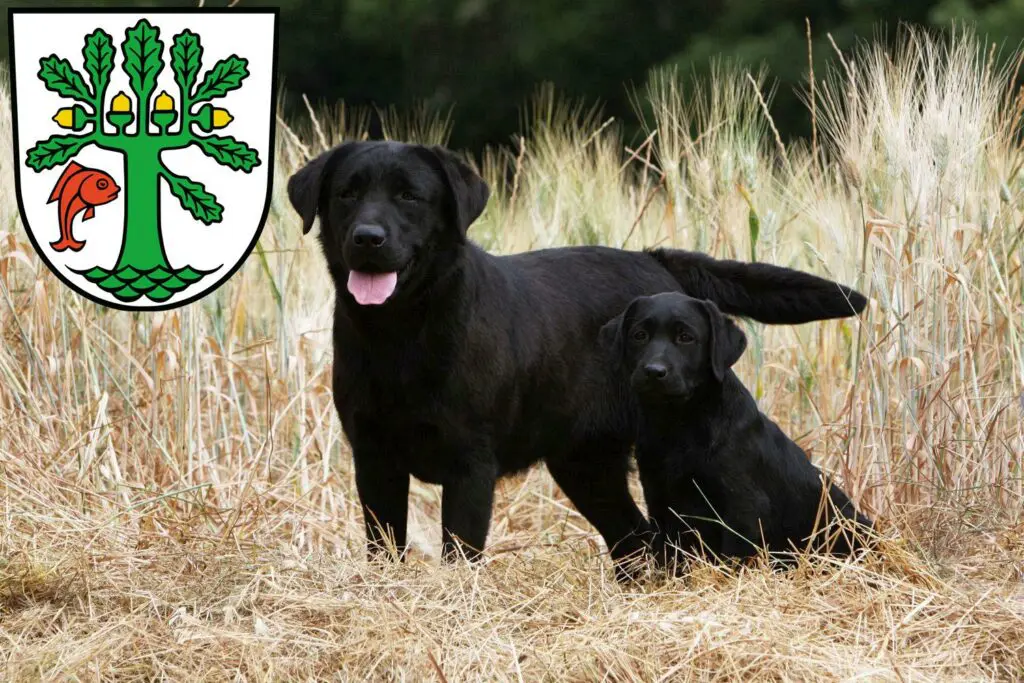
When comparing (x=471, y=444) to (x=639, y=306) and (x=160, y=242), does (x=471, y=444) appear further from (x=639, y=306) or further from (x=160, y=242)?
(x=160, y=242)

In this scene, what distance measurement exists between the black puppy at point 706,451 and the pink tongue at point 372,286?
733mm

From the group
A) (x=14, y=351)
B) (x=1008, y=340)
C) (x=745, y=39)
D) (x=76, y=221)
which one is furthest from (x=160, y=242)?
(x=745, y=39)

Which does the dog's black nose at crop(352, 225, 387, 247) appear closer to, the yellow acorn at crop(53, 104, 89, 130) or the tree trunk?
the tree trunk

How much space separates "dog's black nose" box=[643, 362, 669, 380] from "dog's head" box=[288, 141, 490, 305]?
2.05ft

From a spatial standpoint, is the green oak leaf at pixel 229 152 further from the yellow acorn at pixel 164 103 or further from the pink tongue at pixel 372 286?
the pink tongue at pixel 372 286

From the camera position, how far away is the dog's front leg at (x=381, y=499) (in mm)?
4152

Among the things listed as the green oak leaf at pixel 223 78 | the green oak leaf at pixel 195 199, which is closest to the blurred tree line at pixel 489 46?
the green oak leaf at pixel 223 78

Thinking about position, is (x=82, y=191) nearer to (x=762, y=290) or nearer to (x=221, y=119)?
(x=221, y=119)

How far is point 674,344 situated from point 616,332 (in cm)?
23

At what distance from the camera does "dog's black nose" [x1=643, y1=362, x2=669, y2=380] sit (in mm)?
4086

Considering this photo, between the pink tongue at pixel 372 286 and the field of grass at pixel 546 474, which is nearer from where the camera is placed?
the field of grass at pixel 546 474

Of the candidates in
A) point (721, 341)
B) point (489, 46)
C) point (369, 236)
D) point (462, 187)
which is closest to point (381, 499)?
point (369, 236)

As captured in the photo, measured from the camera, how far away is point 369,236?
3.85 m

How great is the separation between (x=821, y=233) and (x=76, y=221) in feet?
9.32
